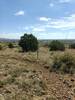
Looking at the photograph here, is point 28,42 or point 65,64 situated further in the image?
point 28,42

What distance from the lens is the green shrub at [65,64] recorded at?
19547 mm

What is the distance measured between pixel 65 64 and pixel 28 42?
25203 mm

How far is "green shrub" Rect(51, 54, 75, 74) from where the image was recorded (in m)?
19.5

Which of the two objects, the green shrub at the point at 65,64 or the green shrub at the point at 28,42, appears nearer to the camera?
the green shrub at the point at 65,64

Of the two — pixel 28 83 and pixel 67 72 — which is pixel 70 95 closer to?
pixel 28 83

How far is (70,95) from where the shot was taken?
1221 centimetres

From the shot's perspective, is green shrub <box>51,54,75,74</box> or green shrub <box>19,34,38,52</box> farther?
green shrub <box>19,34,38,52</box>

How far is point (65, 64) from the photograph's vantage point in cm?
2050

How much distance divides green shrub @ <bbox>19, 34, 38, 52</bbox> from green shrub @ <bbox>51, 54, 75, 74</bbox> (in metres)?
23.5

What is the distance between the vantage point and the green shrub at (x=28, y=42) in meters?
45.4

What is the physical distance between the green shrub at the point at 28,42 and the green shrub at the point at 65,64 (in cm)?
2354

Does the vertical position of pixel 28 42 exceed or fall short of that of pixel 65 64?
it exceeds it

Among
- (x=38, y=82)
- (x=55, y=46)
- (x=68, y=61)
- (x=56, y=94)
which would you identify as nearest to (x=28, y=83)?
(x=38, y=82)

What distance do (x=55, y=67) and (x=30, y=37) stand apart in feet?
84.8
